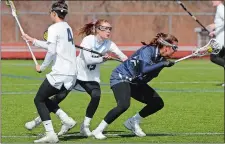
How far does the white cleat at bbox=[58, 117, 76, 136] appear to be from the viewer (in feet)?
31.3

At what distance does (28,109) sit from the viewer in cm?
1266

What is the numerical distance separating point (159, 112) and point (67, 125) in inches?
126

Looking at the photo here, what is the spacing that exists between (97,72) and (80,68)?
0.24m

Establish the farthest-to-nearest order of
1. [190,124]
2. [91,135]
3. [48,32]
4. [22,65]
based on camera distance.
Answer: [22,65]
[190,124]
[91,135]
[48,32]

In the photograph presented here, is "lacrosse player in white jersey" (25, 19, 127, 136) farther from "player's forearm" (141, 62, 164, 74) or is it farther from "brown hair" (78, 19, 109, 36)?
"player's forearm" (141, 62, 164, 74)

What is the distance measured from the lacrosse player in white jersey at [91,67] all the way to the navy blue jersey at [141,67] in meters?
0.30

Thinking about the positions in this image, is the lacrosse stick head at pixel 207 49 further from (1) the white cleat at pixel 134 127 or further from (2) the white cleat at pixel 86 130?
(2) the white cleat at pixel 86 130

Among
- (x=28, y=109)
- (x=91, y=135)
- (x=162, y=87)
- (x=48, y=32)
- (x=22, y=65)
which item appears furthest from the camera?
(x=22, y=65)

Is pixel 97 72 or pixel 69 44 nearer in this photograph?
pixel 69 44

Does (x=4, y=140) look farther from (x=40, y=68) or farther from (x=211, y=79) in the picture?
(x=211, y=79)

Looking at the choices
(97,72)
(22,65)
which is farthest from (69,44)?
(22,65)

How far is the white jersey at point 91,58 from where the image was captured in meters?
9.92

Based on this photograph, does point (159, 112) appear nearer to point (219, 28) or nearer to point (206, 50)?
point (206, 50)

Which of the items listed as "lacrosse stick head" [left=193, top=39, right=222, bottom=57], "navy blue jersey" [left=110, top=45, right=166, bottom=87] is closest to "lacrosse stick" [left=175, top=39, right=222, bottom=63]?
"lacrosse stick head" [left=193, top=39, right=222, bottom=57]
